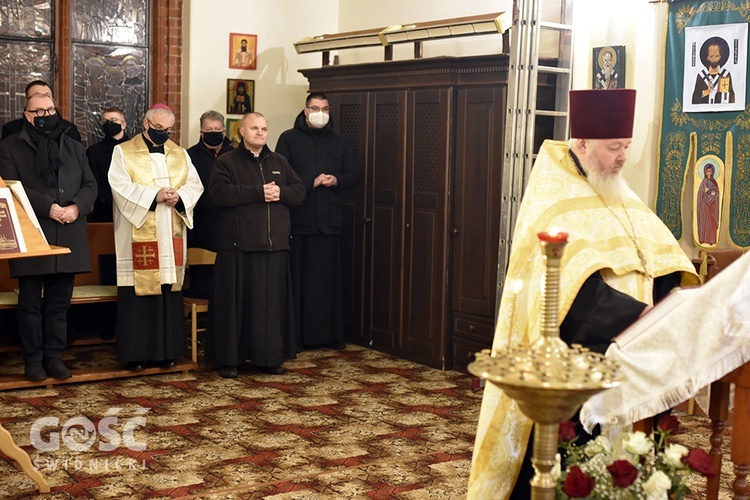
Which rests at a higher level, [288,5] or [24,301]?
[288,5]

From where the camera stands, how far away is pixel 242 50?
9477 millimetres

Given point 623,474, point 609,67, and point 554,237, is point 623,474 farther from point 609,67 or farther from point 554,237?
point 609,67

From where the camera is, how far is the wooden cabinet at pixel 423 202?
7500 mm

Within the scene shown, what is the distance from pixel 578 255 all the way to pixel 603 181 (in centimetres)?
36

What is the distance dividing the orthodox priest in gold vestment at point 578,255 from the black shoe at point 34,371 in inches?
158

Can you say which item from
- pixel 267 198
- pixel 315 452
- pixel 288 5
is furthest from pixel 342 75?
pixel 315 452

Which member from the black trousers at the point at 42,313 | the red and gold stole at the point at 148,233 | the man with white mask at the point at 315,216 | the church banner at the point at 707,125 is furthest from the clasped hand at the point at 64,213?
the church banner at the point at 707,125

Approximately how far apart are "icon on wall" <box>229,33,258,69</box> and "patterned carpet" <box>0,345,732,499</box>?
311cm

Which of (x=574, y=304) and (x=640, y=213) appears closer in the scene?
(x=574, y=304)

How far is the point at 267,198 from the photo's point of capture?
7.21m

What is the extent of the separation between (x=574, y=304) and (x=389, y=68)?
506 centimetres

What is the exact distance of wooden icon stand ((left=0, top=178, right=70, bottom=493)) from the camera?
4609 millimetres

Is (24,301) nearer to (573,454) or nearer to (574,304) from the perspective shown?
(574,304)

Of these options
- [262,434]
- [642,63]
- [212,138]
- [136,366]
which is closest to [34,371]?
[136,366]
